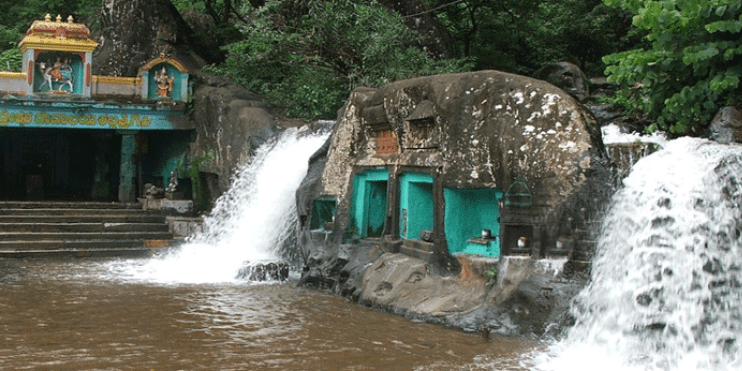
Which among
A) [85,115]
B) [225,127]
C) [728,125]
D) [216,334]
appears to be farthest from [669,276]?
[85,115]

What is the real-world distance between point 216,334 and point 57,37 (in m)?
11.6

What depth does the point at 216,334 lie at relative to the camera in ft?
26.7

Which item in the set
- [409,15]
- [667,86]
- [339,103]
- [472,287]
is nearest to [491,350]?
[472,287]

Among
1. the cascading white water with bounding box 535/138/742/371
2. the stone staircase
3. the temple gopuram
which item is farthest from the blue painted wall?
the cascading white water with bounding box 535/138/742/371

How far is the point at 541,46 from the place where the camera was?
65.1 feet

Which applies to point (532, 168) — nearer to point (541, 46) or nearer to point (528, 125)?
point (528, 125)

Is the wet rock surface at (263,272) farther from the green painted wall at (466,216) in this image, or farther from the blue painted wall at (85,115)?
the blue painted wall at (85,115)

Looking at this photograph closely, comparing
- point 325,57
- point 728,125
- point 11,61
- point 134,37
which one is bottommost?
point 728,125

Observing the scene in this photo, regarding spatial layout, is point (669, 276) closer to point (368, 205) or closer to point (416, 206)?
point (416, 206)

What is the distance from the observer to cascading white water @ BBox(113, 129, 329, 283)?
44.1 feet

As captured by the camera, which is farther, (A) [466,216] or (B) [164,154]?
(B) [164,154]

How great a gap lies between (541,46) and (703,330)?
1380cm

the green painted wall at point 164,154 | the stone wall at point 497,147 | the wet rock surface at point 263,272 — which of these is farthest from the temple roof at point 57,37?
the stone wall at point 497,147

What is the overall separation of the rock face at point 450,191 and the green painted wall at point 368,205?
0.02 m
